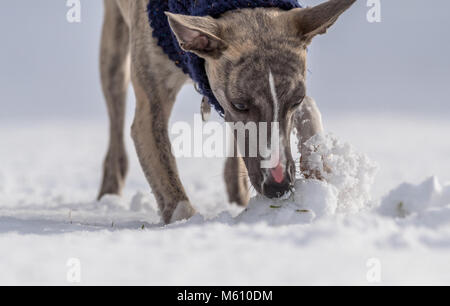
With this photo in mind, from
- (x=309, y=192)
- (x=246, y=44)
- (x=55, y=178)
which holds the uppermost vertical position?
(x=246, y=44)

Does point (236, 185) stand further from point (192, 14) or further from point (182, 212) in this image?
point (192, 14)

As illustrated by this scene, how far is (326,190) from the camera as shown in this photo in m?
2.85

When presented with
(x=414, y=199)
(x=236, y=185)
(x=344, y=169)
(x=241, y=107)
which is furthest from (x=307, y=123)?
(x=236, y=185)

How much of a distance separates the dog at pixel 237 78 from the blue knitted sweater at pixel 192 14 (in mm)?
49

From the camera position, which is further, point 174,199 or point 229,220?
point 174,199

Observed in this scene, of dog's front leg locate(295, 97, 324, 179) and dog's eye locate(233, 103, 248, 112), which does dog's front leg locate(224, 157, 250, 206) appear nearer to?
dog's front leg locate(295, 97, 324, 179)

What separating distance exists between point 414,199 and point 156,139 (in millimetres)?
1704

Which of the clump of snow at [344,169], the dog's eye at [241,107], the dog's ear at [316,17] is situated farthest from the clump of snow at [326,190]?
the dog's ear at [316,17]

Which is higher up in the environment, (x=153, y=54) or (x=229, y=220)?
(x=153, y=54)

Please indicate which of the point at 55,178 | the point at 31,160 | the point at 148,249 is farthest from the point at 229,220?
the point at 31,160

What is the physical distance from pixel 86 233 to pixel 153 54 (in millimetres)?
1395

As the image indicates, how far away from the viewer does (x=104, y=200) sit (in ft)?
17.3
